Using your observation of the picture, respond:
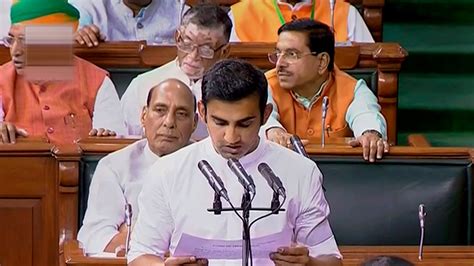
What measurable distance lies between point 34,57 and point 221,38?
251 centimetres

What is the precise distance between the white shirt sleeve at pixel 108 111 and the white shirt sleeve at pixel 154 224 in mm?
1526

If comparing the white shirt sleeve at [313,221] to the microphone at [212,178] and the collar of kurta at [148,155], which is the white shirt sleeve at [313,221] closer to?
the microphone at [212,178]

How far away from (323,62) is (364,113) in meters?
0.22

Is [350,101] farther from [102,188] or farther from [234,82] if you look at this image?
[234,82]

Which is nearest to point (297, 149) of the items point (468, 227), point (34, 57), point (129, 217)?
point (129, 217)

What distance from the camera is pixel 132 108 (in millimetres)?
3609

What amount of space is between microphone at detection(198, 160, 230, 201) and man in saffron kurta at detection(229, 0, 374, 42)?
7.79 ft

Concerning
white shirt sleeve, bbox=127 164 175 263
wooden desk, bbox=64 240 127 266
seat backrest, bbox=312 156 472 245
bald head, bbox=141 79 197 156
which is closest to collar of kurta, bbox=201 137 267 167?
white shirt sleeve, bbox=127 164 175 263

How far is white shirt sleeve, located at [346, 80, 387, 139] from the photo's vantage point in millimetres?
3396

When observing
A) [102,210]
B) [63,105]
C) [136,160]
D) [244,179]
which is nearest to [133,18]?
[63,105]

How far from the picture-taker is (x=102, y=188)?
2.86 meters

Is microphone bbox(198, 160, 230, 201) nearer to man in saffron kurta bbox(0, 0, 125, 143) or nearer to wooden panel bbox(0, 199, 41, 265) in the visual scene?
wooden panel bbox(0, 199, 41, 265)

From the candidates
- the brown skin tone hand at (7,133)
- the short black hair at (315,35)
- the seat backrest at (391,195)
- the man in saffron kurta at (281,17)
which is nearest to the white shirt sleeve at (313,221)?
the seat backrest at (391,195)

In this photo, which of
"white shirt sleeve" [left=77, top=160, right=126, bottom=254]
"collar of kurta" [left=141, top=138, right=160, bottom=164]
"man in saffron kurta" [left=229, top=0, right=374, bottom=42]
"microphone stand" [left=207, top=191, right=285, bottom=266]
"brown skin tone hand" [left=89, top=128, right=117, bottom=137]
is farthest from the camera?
"man in saffron kurta" [left=229, top=0, right=374, bottom=42]
